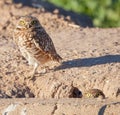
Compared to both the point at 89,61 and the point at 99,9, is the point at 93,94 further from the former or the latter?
the point at 99,9

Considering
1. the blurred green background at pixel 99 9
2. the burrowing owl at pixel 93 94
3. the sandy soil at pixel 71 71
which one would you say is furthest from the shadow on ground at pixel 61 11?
the burrowing owl at pixel 93 94

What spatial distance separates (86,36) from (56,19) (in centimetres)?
153

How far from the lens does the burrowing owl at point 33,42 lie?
344 inches

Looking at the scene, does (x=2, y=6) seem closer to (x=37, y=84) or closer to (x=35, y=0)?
(x=35, y=0)

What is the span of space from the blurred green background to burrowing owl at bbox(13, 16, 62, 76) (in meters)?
6.36

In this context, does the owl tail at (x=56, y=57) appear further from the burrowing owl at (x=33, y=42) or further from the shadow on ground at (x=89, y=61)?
the shadow on ground at (x=89, y=61)

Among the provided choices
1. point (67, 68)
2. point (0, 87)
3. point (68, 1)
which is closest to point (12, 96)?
point (0, 87)

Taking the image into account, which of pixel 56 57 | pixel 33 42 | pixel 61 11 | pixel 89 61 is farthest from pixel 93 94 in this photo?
pixel 61 11

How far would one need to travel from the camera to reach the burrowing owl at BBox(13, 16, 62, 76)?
8.73 metres

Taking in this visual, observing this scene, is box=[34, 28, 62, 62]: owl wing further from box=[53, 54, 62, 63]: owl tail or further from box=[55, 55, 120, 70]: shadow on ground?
box=[55, 55, 120, 70]: shadow on ground

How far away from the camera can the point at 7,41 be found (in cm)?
1052

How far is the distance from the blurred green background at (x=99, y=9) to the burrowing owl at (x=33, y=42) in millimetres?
6357

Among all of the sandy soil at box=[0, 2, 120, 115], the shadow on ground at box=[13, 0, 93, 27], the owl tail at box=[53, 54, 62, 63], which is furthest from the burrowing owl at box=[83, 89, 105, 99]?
the shadow on ground at box=[13, 0, 93, 27]

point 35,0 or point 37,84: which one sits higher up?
point 35,0
